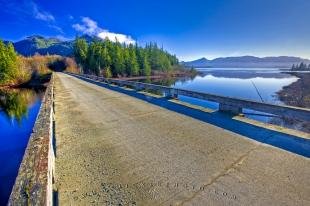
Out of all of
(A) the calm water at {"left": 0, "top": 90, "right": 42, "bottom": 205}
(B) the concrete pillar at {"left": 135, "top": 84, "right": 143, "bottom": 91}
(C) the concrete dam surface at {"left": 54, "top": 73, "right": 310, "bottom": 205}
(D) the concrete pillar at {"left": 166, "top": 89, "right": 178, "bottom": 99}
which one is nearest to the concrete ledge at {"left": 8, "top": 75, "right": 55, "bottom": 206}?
(C) the concrete dam surface at {"left": 54, "top": 73, "right": 310, "bottom": 205}

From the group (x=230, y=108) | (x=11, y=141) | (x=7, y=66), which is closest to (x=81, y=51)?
(x=7, y=66)

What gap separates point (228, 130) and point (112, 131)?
3.51 meters

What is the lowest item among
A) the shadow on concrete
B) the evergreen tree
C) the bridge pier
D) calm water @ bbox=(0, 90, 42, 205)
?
calm water @ bbox=(0, 90, 42, 205)

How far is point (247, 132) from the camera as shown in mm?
5570

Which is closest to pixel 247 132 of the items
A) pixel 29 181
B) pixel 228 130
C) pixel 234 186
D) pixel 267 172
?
pixel 228 130

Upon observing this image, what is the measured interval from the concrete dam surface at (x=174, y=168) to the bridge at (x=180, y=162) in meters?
0.01

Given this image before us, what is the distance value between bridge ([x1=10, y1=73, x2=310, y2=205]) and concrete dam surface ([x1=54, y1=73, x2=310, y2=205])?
0.05 ft

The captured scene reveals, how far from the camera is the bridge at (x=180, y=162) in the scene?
9.88 ft

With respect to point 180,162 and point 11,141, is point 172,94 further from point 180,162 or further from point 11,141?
point 11,141

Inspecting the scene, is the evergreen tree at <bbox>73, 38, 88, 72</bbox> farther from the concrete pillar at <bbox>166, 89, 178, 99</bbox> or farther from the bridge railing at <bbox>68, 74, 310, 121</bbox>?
the bridge railing at <bbox>68, 74, 310, 121</bbox>

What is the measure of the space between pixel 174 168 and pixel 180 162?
27cm

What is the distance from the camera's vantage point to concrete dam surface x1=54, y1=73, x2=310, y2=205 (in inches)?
118

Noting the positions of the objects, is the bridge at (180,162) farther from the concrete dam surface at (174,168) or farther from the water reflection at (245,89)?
the water reflection at (245,89)

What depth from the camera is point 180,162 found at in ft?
13.2
